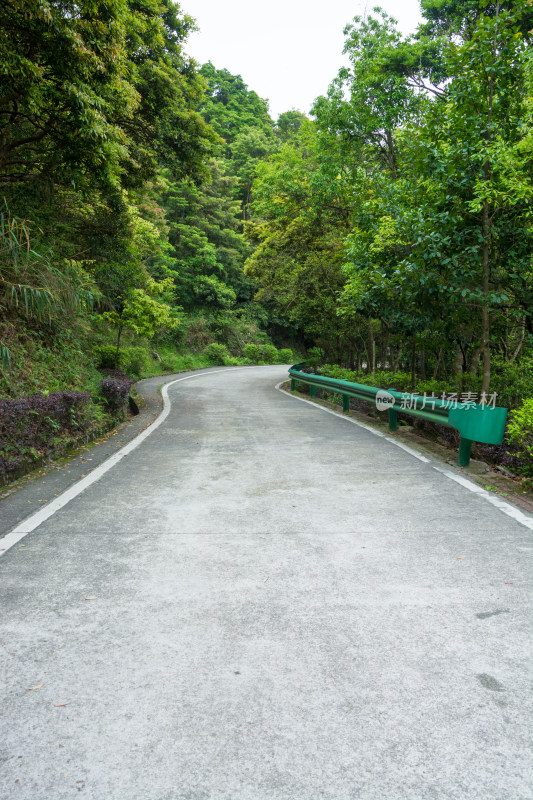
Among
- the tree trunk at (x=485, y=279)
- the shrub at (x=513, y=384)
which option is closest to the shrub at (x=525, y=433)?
the tree trunk at (x=485, y=279)

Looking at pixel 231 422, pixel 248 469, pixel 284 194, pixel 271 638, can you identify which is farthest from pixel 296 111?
pixel 271 638

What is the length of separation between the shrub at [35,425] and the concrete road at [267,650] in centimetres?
133

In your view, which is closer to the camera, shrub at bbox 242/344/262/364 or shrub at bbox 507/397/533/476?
shrub at bbox 507/397/533/476

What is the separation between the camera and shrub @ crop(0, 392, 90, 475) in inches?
233

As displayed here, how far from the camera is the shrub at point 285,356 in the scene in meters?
44.7

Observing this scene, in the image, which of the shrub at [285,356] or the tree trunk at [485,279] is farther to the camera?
the shrub at [285,356]

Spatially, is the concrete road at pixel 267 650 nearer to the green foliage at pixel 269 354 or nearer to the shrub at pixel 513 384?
the shrub at pixel 513 384

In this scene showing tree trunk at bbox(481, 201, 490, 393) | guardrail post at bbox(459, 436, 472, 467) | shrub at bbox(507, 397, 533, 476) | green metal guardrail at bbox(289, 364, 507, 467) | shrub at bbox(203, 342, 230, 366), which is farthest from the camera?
shrub at bbox(203, 342, 230, 366)

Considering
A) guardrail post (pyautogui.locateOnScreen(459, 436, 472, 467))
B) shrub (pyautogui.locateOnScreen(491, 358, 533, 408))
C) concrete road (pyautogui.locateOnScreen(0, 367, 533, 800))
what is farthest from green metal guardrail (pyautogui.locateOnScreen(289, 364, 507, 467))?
shrub (pyautogui.locateOnScreen(491, 358, 533, 408))

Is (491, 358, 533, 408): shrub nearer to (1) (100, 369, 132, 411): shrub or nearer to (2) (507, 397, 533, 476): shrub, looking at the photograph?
(2) (507, 397, 533, 476): shrub

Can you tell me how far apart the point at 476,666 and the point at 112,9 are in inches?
312

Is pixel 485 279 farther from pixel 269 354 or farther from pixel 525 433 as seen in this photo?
pixel 269 354

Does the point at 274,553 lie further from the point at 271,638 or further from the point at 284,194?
the point at 284,194

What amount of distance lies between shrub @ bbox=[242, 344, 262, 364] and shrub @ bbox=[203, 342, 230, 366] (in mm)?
2907
